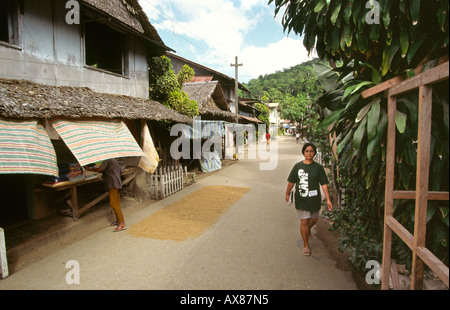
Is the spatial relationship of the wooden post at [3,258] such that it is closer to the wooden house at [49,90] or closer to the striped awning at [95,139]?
the wooden house at [49,90]

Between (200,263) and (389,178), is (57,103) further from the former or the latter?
(389,178)

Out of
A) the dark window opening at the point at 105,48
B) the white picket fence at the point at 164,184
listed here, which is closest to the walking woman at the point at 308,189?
the white picket fence at the point at 164,184

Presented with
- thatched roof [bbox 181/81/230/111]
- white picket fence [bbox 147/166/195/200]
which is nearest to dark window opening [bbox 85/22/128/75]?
white picket fence [bbox 147/166/195/200]

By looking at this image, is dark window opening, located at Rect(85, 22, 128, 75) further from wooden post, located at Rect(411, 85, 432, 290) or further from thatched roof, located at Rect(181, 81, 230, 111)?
wooden post, located at Rect(411, 85, 432, 290)

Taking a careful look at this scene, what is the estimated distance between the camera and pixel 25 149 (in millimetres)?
4488

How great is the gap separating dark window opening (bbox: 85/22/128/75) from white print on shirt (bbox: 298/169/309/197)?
7.60m

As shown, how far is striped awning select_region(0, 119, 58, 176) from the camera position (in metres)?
4.21

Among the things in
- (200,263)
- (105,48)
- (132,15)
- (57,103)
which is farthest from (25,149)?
(132,15)

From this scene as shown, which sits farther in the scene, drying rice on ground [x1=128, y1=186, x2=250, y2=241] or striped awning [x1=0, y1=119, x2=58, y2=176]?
drying rice on ground [x1=128, y1=186, x2=250, y2=241]

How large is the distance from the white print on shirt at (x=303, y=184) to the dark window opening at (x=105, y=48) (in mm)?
7597

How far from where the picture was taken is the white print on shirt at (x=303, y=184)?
171 inches

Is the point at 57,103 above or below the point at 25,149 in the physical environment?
Answer: above

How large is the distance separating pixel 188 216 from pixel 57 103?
4.01 metres

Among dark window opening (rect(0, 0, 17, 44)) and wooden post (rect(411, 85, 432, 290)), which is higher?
dark window opening (rect(0, 0, 17, 44))
